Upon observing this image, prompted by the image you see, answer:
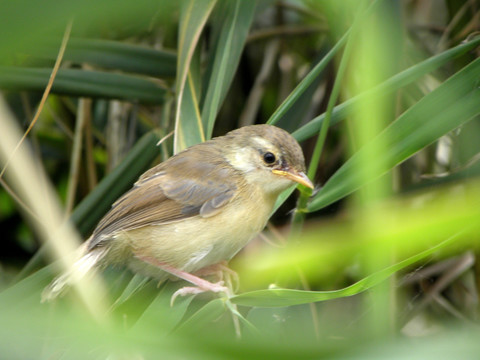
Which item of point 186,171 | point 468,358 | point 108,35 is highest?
point 108,35

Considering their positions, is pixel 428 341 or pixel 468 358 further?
pixel 428 341

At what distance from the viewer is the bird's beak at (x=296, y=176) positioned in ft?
8.53

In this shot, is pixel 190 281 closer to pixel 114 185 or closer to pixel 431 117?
pixel 114 185

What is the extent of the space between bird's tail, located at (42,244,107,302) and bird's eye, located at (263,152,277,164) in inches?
34.3

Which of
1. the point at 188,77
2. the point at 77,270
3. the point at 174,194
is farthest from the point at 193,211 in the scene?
the point at 77,270

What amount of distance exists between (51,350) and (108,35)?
2.20 metres

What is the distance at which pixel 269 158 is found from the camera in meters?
2.94

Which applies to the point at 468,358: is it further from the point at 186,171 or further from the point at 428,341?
the point at 186,171

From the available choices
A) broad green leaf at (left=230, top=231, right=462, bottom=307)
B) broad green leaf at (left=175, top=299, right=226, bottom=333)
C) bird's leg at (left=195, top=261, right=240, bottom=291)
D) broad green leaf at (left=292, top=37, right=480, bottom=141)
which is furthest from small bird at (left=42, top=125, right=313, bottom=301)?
broad green leaf at (left=230, top=231, right=462, bottom=307)

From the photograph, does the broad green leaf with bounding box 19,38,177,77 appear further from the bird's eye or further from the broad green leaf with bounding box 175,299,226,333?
the broad green leaf with bounding box 175,299,226,333

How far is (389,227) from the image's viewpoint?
3.56ft

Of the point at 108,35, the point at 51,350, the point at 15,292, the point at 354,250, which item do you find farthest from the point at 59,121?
the point at 354,250

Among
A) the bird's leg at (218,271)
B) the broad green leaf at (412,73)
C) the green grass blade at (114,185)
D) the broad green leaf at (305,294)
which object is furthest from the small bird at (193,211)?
the broad green leaf at (305,294)

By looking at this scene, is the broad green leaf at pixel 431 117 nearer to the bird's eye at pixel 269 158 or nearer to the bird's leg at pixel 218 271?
the bird's eye at pixel 269 158
